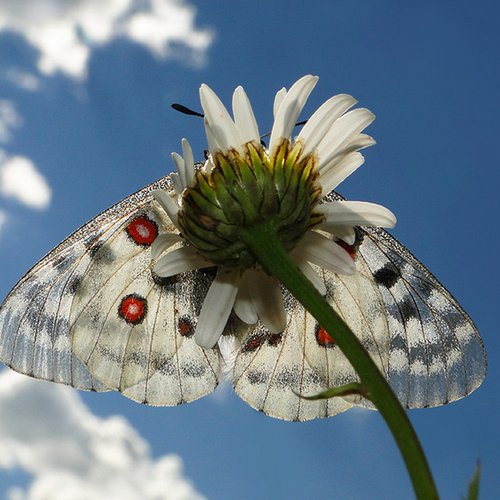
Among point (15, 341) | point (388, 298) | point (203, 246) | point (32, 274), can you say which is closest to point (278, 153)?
point (203, 246)

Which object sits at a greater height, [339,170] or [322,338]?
[339,170]

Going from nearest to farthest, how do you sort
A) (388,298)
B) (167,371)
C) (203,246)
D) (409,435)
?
(409,435)
(203,246)
(388,298)
(167,371)

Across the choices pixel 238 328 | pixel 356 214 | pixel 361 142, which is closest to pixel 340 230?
pixel 356 214

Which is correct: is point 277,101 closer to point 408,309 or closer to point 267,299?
point 267,299

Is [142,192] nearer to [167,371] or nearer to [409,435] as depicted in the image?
[167,371]

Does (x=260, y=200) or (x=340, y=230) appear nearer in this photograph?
(x=260, y=200)

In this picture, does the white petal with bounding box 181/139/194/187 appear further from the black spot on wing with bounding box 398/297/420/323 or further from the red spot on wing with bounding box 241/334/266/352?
the black spot on wing with bounding box 398/297/420/323

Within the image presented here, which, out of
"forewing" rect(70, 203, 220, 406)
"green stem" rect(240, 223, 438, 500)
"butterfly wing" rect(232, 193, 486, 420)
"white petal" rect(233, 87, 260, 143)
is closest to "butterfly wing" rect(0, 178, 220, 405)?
"forewing" rect(70, 203, 220, 406)
